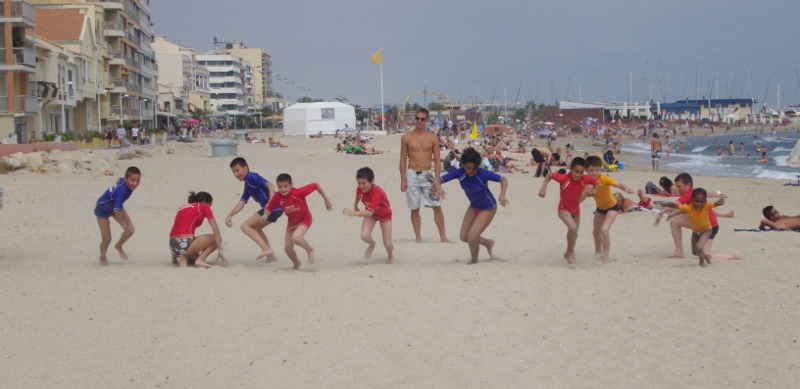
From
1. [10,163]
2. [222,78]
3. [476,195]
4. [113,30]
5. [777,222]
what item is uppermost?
[222,78]

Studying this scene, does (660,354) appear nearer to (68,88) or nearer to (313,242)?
(313,242)

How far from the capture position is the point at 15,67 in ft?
108

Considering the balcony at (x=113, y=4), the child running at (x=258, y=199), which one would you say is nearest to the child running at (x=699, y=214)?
the child running at (x=258, y=199)

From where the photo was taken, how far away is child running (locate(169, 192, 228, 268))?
853cm

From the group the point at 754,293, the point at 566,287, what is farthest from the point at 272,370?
the point at 754,293

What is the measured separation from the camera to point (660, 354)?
5.37 m

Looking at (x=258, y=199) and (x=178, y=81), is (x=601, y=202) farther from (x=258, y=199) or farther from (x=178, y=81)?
(x=178, y=81)

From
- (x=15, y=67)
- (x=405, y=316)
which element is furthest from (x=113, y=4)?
(x=405, y=316)

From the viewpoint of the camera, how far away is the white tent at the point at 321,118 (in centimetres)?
7100

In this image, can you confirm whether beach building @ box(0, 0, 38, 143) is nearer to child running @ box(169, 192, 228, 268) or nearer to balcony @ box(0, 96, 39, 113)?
balcony @ box(0, 96, 39, 113)

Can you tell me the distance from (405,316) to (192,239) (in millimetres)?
3336

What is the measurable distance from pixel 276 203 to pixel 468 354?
12.1 ft

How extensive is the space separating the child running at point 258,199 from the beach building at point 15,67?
27.0 metres

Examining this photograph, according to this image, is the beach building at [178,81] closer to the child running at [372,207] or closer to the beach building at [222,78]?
the beach building at [222,78]
